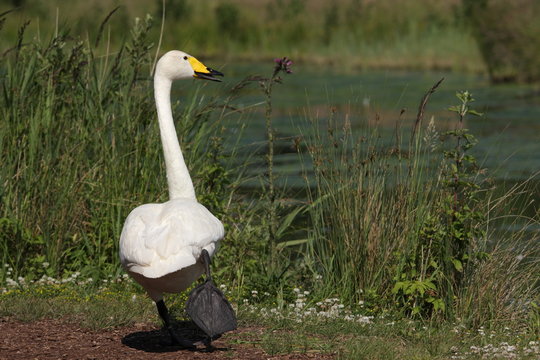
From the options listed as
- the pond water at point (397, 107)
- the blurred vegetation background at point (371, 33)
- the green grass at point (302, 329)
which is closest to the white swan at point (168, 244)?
the green grass at point (302, 329)

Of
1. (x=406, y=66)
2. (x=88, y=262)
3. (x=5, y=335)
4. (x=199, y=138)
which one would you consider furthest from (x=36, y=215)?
(x=406, y=66)

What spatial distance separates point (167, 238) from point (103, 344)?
0.89 metres

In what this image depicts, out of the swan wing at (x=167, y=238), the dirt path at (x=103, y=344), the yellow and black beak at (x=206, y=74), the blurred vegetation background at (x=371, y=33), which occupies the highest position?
the blurred vegetation background at (x=371, y=33)

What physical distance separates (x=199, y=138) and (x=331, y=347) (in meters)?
3.20

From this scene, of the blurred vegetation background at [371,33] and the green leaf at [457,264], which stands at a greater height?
the blurred vegetation background at [371,33]

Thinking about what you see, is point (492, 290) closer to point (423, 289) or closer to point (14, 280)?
point (423, 289)

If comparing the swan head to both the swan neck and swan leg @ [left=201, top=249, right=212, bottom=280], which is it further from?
swan leg @ [left=201, top=249, right=212, bottom=280]

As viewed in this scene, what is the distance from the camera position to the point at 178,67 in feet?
21.0

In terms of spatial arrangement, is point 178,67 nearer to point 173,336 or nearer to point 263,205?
point 263,205

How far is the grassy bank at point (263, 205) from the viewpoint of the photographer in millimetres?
6645

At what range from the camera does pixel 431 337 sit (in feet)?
18.7

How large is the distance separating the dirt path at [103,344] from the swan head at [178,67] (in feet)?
5.69

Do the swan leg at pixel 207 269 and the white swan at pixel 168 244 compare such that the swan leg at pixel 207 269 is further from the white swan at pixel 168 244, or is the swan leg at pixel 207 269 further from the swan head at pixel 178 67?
the swan head at pixel 178 67

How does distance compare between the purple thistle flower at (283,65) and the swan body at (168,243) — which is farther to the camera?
the purple thistle flower at (283,65)
